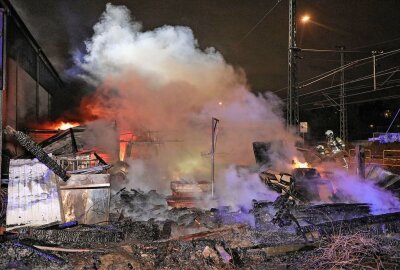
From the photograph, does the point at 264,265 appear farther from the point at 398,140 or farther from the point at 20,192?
the point at 398,140

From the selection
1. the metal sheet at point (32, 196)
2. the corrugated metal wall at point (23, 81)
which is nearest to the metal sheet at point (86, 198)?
the metal sheet at point (32, 196)

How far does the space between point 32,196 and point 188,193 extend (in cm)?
635

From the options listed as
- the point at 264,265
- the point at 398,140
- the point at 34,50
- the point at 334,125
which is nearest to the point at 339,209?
the point at 264,265

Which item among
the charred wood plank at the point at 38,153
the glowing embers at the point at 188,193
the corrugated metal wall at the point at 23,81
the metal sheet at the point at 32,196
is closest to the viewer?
the metal sheet at the point at 32,196

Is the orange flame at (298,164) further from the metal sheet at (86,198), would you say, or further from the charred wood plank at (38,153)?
the charred wood plank at (38,153)

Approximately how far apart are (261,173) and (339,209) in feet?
16.0

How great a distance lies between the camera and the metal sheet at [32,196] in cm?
717

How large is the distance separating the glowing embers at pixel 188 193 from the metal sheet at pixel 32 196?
198 inches

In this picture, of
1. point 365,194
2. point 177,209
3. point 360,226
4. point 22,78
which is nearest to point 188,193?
point 177,209

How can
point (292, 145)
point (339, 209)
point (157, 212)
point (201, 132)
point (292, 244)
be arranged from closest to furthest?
point (292, 244)
point (339, 209)
point (157, 212)
point (292, 145)
point (201, 132)

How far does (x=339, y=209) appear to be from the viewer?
9.42 m

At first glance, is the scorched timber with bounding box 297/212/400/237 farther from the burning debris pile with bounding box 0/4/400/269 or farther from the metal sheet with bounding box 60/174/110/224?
the metal sheet with bounding box 60/174/110/224

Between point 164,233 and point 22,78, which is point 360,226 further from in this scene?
point 22,78

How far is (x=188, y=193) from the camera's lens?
1270 centimetres
